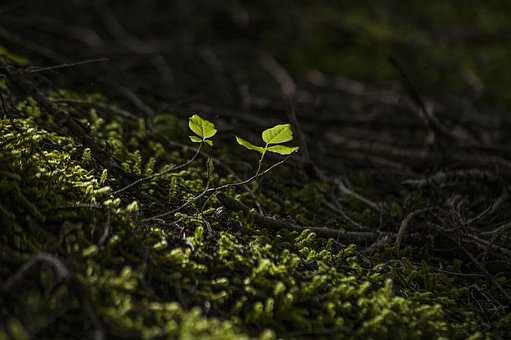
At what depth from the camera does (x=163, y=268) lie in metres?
1.29

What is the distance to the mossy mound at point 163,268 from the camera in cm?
109

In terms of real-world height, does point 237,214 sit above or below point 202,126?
below

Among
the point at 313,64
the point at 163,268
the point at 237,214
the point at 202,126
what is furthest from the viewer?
the point at 313,64

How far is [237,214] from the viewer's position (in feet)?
5.34

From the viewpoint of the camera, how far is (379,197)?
7.11 ft

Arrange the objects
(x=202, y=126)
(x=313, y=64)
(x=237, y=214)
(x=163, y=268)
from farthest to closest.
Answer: (x=313, y=64) → (x=237, y=214) → (x=202, y=126) → (x=163, y=268)

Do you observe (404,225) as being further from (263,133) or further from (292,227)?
(263,133)

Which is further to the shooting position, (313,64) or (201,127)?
(313,64)

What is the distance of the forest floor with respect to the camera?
1.16 meters

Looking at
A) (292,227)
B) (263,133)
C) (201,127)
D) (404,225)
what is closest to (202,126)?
(201,127)

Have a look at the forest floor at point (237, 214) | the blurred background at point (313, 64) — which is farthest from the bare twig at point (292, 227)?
the blurred background at point (313, 64)

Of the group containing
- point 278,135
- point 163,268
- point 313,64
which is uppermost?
point 278,135

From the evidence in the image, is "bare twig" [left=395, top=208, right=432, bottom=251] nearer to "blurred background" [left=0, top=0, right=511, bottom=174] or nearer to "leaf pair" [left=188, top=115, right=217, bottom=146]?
"blurred background" [left=0, top=0, right=511, bottom=174]

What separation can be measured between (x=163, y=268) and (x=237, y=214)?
15.9 inches
